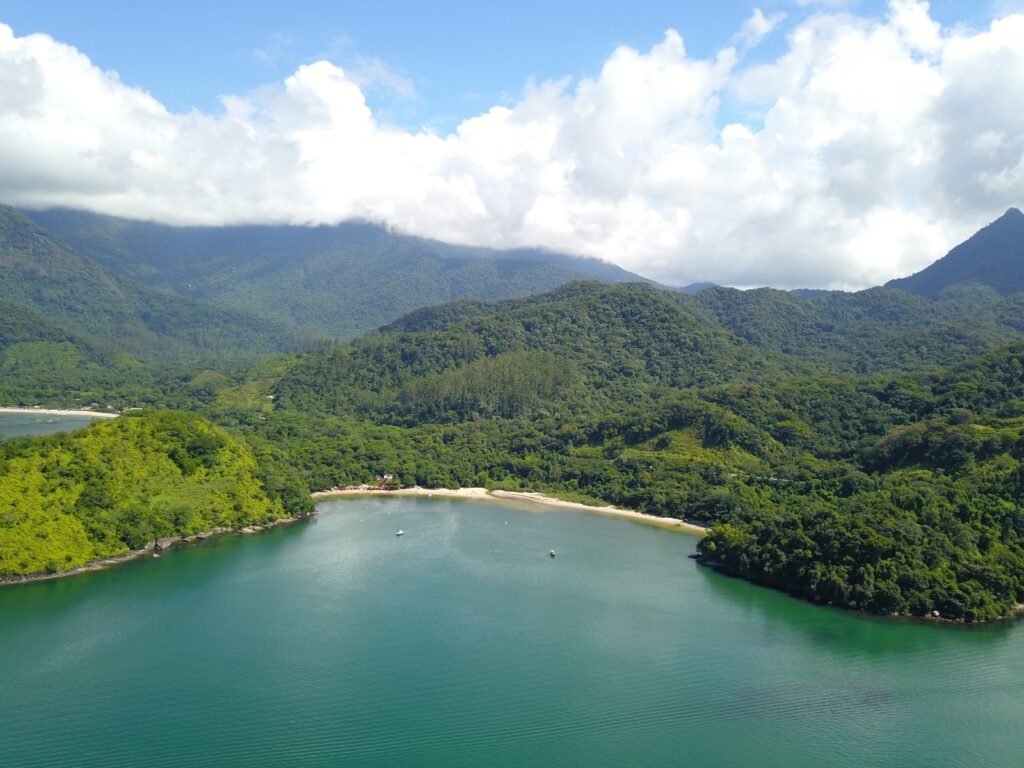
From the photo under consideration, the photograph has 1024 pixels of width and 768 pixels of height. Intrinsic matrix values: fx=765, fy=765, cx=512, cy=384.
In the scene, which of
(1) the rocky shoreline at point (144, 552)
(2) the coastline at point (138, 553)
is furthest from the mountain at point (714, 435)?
(2) the coastline at point (138, 553)

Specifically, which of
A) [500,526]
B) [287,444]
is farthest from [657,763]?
[287,444]

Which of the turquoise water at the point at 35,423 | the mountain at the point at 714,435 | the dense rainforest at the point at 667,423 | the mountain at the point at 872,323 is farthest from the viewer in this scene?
the mountain at the point at 872,323

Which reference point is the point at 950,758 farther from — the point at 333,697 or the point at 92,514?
the point at 92,514

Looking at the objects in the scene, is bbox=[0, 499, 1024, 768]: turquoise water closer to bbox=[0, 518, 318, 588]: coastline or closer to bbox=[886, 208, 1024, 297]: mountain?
bbox=[0, 518, 318, 588]: coastline

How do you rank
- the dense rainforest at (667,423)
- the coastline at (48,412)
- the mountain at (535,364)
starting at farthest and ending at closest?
the coastline at (48,412)
the mountain at (535,364)
the dense rainforest at (667,423)

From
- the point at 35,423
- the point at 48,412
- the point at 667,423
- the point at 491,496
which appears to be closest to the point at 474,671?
the point at 491,496

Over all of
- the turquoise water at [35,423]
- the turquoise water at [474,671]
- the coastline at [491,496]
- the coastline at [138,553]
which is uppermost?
the turquoise water at [35,423]

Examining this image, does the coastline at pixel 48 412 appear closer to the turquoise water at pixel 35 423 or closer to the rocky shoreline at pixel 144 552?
the turquoise water at pixel 35 423
